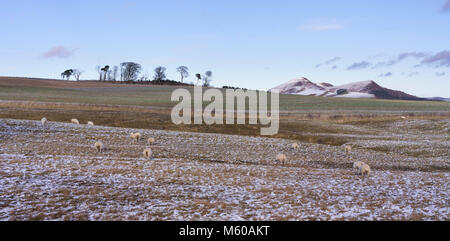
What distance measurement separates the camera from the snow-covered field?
12.7m

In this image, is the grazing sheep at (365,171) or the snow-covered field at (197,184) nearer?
the snow-covered field at (197,184)

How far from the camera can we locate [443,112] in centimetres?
6450

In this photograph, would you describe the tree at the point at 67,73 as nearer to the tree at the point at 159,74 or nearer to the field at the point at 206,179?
the tree at the point at 159,74

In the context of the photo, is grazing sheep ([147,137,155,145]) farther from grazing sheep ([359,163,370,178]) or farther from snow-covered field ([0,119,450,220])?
grazing sheep ([359,163,370,178])

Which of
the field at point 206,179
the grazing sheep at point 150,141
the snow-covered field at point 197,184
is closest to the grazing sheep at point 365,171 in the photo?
the snow-covered field at point 197,184

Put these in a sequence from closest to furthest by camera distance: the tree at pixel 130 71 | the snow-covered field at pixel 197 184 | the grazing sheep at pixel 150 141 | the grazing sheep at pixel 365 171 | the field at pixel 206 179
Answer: the snow-covered field at pixel 197 184
the field at pixel 206 179
the grazing sheep at pixel 365 171
the grazing sheep at pixel 150 141
the tree at pixel 130 71

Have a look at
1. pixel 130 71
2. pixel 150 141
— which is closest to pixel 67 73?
pixel 130 71

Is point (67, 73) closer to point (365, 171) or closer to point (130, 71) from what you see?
point (130, 71)

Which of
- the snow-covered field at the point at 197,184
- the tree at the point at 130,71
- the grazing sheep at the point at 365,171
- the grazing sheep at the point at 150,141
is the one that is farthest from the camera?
the tree at the point at 130,71

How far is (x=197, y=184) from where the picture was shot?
17.0 metres

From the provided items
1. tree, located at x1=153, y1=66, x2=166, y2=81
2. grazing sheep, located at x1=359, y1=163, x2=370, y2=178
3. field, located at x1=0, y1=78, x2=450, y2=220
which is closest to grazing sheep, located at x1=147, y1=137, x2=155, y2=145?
field, located at x1=0, y1=78, x2=450, y2=220

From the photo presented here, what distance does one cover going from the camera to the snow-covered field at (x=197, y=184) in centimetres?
1271
